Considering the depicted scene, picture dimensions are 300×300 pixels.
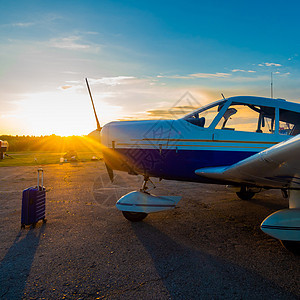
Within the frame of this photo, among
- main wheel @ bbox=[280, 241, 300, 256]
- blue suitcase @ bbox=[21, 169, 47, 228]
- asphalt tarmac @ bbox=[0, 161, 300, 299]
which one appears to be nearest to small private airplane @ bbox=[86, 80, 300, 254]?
main wheel @ bbox=[280, 241, 300, 256]

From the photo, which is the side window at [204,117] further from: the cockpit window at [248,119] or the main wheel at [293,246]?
the main wheel at [293,246]

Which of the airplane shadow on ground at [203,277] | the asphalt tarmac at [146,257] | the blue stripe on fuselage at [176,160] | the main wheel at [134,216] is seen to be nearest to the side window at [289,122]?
the blue stripe on fuselage at [176,160]

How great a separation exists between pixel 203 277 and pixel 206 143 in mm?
2387

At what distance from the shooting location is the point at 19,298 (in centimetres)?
260

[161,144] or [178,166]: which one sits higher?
[161,144]

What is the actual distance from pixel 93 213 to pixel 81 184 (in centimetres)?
431

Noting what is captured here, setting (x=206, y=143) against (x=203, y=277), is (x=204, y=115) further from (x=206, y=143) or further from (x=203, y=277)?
(x=203, y=277)

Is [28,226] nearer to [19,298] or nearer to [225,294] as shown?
[19,298]

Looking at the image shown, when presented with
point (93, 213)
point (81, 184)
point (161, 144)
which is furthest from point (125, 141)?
point (81, 184)

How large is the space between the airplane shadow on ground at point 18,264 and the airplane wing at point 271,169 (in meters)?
3.08

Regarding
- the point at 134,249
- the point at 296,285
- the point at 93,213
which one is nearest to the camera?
the point at 296,285

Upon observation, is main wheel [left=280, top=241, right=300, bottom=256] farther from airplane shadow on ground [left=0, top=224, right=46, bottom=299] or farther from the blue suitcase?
the blue suitcase

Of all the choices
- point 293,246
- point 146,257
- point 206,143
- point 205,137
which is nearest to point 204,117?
point 205,137

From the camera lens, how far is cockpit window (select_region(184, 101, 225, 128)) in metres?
4.83
